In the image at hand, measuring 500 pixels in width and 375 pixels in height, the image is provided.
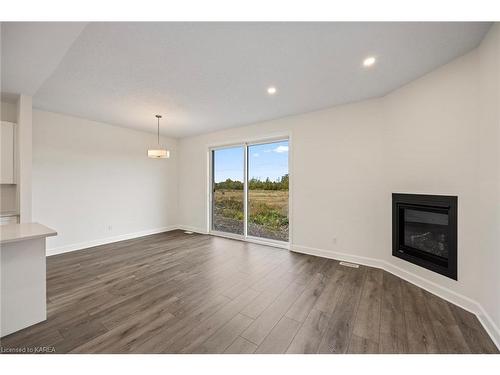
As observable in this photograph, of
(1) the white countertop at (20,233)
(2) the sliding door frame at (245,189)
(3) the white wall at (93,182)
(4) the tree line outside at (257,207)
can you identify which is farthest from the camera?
(4) the tree line outside at (257,207)

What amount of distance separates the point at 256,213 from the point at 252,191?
532 millimetres

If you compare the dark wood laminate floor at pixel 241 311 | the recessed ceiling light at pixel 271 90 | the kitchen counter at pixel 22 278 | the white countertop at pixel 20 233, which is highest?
the recessed ceiling light at pixel 271 90

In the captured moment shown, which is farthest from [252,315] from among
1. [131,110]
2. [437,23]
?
[131,110]

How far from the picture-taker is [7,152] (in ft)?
9.04

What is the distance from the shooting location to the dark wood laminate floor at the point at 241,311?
1.52 m

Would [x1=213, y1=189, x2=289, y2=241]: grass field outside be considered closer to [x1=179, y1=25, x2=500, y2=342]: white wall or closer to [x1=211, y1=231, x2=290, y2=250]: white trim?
[x1=211, y1=231, x2=290, y2=250]: white trim

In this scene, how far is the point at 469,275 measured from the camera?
198cm

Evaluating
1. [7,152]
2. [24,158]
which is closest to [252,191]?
[24,158]

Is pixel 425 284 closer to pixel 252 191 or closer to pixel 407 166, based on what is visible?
pixel 407 166

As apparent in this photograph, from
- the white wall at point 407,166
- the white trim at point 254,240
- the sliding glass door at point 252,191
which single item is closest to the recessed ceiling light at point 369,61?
the white wall at point 407,166

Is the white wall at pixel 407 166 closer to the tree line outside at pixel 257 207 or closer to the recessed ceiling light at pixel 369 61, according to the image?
the tree line outside at pixel 257 207

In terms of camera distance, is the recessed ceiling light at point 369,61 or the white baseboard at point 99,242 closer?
the recessed ceiling light at point 369,61

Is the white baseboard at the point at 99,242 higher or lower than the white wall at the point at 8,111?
lower

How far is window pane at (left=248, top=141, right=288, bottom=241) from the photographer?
13.5 ft
